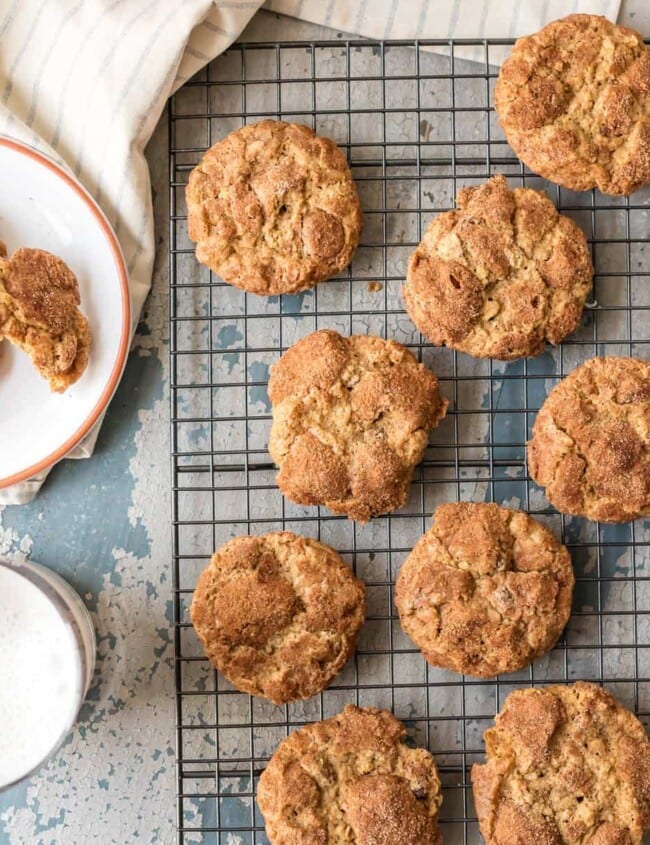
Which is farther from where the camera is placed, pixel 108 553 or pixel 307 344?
pixel 108 553

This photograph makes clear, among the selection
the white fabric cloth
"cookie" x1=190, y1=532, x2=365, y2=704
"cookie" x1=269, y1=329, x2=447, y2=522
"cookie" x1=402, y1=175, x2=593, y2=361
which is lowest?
"cookie" x1=190, y1=532, x2=365, y2=704

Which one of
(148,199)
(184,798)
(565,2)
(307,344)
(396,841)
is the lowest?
(184,798)

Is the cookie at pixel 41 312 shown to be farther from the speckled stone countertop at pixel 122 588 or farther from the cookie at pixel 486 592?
the cookie at pixel 486 592

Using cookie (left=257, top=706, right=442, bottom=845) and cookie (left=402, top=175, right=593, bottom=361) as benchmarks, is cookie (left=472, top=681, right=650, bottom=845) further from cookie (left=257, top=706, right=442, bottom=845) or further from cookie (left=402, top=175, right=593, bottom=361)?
cookie (left=402, top=175, right=593, bottom=361)

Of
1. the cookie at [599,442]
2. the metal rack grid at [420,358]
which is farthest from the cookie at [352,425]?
the cookie at [599,442]

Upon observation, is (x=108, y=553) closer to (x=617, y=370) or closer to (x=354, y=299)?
(x=354, y=299)

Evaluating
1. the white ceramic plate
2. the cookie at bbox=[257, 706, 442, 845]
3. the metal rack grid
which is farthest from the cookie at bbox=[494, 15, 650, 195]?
the cookie at bbox=[257, 706, 442, 845]

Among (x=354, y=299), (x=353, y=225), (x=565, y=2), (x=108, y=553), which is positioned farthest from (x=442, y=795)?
(x=565, y=2)
